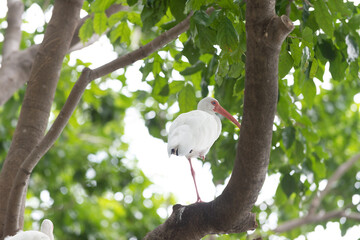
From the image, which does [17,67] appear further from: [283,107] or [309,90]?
[309,90]

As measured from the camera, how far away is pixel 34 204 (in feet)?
34.9

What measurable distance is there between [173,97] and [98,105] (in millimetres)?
4117

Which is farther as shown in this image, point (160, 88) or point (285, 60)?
point (160, 88)

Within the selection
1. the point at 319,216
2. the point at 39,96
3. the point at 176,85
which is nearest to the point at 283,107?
the point at 176,85

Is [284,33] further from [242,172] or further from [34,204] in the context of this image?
[34,204]

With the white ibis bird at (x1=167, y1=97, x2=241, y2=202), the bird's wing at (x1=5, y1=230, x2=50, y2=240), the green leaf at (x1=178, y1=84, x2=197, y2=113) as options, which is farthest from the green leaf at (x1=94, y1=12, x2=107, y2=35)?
the bird's wing at (x1=5, y1=230, x2=50, y2=240)

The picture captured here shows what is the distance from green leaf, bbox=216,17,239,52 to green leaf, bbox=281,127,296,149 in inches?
50.0

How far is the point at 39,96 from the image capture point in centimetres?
398

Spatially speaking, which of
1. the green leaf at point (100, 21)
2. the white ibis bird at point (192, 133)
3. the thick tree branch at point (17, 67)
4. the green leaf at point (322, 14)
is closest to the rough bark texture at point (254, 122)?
the white ibis bird at point (192, 133)

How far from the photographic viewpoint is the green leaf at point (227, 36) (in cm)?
290

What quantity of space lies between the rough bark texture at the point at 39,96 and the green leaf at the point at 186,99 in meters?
1.02

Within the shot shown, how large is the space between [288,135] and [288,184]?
531mm

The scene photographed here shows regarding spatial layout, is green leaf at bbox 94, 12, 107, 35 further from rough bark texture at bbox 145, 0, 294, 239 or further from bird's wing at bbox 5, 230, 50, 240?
rough bark texture at bbox 145, 0, 294, 239

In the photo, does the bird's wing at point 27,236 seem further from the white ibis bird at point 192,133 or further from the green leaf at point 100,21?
the green leaf at point 100,21
